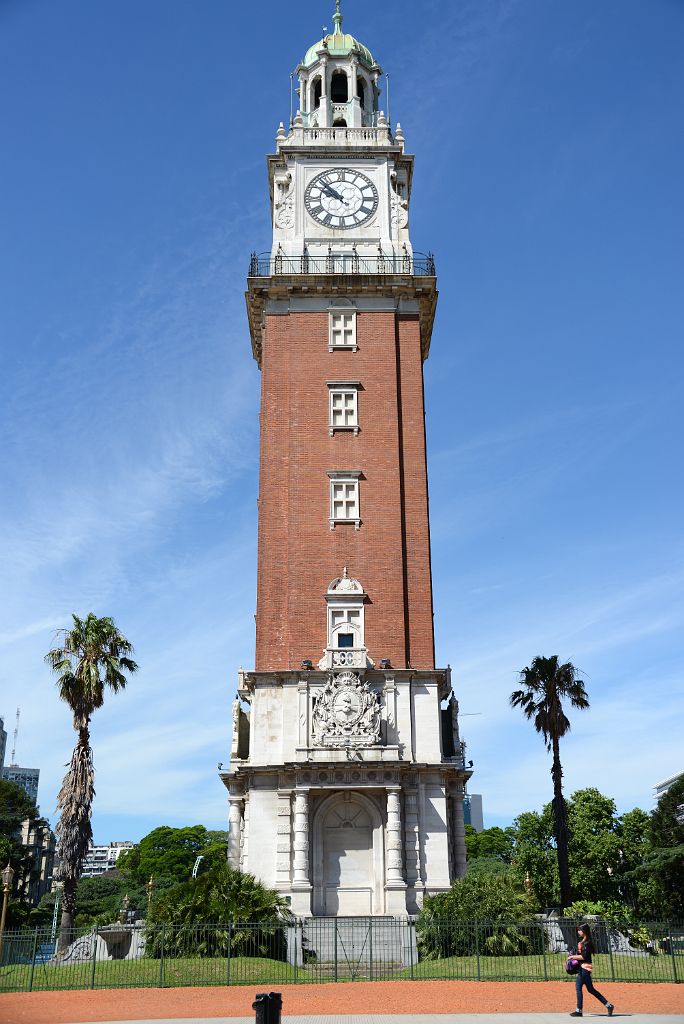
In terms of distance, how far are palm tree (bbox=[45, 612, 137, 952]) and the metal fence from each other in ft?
13.8

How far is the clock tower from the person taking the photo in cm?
3719

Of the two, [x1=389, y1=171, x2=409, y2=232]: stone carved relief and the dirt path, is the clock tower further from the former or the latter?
the dirt path

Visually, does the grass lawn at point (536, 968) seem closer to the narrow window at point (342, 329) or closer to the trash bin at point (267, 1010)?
the trash bin at point (267, 1010)

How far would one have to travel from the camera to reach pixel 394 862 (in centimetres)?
3638

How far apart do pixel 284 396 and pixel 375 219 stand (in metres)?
10.5

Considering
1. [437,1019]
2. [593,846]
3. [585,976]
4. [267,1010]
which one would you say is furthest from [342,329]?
[593,846]

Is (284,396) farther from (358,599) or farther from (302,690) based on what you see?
(302,690)

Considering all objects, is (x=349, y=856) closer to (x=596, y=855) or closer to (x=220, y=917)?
(x=220, y=917)

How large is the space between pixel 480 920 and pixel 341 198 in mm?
34078

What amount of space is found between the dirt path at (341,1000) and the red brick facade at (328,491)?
15744mm

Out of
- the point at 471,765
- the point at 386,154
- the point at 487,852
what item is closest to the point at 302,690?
the point at 471,765

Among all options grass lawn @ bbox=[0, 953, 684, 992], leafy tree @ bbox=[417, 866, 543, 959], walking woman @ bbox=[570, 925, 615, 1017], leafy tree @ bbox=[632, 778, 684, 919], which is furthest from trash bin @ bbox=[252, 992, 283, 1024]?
leafy tree @ bbox=[632, 778, 684, 919]

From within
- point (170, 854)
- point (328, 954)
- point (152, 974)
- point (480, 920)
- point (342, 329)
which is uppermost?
point (342, 329)

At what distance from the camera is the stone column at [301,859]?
35.7 metres
